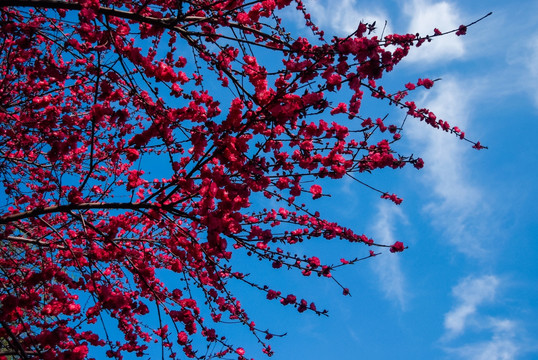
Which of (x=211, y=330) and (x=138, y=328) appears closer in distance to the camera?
(x=211, y=330)

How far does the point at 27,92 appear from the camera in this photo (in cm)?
534

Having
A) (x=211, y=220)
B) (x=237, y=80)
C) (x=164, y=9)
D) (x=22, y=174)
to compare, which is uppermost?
(x=164, y=9)

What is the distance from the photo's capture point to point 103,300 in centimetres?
350

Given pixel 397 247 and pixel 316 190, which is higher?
pixel 316 190

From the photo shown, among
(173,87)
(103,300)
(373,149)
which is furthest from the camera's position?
(373,149)

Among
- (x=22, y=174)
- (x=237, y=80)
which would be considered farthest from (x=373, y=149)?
(x=22, y=174)

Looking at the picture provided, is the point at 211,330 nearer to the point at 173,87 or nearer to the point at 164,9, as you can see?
the point at 173,87

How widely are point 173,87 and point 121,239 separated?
2947 millimetres

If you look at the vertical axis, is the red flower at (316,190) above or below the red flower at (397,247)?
above

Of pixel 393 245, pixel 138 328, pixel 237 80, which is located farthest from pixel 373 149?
pixel 138 328

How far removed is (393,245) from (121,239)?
4239 mm

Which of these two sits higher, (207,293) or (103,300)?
(207,293)

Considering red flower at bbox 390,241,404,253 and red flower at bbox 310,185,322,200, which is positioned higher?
red flower at bbox 310,185,322,200

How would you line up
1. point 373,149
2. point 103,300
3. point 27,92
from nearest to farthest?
point 103,300
point 373,149
point 27,92
